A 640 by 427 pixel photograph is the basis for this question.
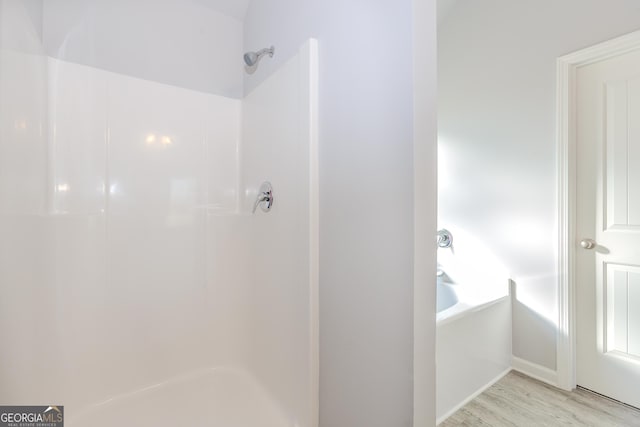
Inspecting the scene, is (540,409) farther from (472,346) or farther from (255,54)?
(255,54)

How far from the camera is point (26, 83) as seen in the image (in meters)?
1.03

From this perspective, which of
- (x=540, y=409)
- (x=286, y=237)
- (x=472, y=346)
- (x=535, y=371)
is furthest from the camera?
(x=535, y=371)

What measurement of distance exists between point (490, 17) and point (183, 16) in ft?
7.06

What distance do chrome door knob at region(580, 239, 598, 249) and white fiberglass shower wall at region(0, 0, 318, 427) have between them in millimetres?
1735

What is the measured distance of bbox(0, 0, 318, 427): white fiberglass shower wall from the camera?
1.08m

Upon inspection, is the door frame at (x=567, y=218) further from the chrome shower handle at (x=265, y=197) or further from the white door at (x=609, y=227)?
the chrome shower handle at (x=265, y=197)

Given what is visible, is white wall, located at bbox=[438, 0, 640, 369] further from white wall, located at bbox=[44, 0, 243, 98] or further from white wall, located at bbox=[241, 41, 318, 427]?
white wall, located at bbox=[44, 0, 243, 98]

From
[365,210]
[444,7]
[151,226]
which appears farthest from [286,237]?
[444,7]

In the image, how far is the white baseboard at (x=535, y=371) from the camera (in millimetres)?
1764

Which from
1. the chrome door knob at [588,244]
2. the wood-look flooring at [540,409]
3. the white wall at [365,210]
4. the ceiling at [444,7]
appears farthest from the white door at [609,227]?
the white wall at [365,210]

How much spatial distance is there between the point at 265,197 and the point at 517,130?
1.83 meters

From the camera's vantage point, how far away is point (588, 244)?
1.67 metres

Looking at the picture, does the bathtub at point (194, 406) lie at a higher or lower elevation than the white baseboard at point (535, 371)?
higher

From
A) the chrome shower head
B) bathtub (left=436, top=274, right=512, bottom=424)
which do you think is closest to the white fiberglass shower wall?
the chrome shower head
